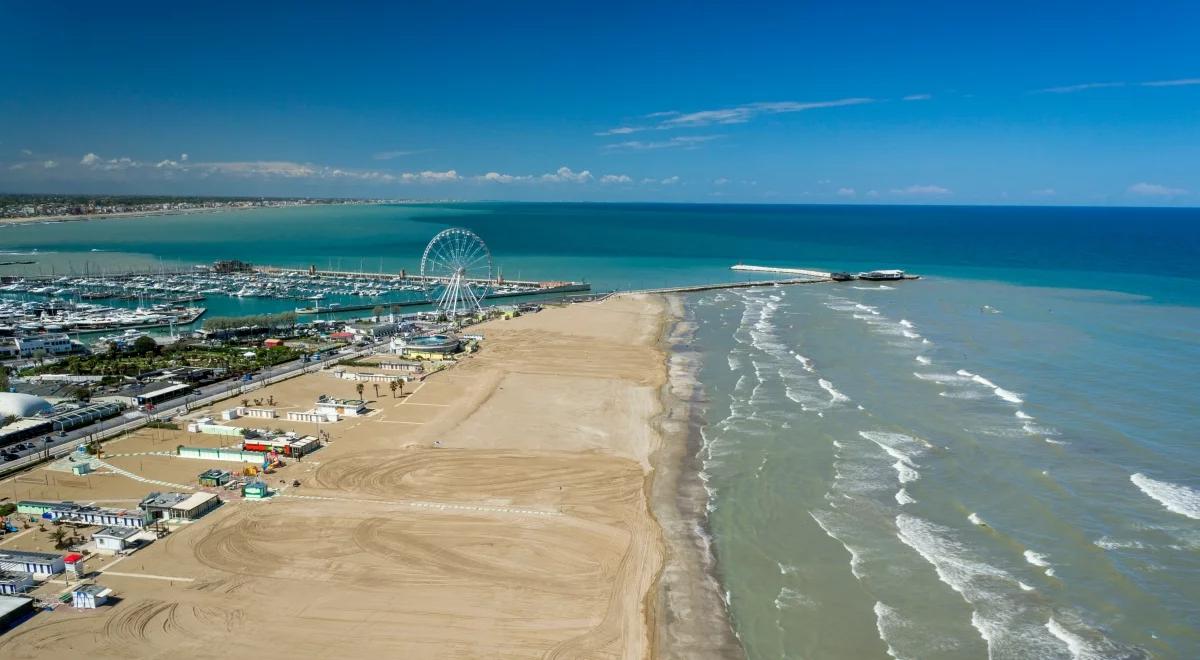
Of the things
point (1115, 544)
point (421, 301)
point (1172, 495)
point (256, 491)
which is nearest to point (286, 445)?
point (256, 491)

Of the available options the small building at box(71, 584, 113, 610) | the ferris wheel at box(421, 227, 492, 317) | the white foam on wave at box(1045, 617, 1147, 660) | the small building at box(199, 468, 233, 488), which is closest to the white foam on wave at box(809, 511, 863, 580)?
the white foam on wave at box(1045, 617, 1147, 660)

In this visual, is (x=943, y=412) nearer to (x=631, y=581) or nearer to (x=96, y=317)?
(x=631, y=581)

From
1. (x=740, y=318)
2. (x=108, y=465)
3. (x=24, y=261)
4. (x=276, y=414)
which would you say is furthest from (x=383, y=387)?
(x=24, y=261)

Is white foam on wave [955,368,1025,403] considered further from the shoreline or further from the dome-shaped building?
the dome-shaped building

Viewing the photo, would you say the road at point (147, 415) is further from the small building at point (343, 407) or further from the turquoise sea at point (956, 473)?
the turquoise sea at point (956, 473)

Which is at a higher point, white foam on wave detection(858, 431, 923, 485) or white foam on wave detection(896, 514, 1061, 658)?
white foam on wave detection(858, 431, 923, 485)

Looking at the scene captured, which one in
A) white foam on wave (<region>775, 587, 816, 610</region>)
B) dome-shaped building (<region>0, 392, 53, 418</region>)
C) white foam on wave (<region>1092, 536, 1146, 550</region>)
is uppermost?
dome-shaped building (<region>0, 392, 53, 418</region>)

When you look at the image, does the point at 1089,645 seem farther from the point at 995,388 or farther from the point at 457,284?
the point at 457,284
